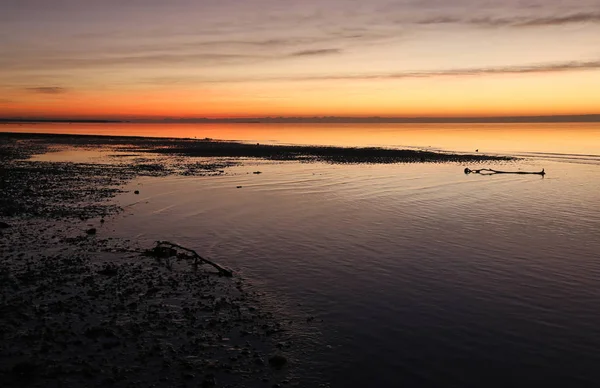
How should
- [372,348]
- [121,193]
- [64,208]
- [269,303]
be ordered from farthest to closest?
[121,193], [64,208], [269,303], [372,348]

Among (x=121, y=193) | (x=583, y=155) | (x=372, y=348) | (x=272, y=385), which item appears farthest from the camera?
(x=583, y=155)

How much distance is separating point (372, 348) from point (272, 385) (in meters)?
3.47

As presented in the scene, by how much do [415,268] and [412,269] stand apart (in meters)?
0.23

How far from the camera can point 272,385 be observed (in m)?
10.6

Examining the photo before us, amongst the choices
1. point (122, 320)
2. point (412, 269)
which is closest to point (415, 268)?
point (412, 269)

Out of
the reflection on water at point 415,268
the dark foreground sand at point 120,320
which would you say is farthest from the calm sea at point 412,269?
the dark foreground sand at point 120,320

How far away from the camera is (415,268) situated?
20.0m

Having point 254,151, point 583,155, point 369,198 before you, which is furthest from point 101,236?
point 583,155

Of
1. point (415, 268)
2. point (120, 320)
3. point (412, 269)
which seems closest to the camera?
point (120, 320)

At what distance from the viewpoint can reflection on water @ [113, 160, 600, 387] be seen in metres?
12.2

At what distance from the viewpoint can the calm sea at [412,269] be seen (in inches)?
477

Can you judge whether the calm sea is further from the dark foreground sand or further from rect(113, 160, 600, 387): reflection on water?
the dark foreground sand

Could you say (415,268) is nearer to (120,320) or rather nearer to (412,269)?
(412,269)

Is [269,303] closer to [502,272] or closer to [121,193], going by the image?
[502,272]
